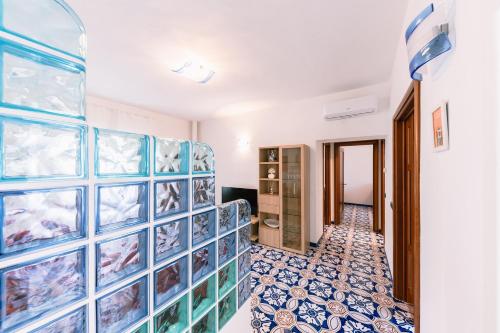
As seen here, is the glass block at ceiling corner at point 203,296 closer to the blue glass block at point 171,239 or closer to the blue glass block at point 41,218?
the blue glass block at point 171,239

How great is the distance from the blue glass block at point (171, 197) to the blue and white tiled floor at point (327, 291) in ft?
4.75

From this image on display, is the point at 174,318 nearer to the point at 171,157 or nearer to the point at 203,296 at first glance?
the point at 203,296

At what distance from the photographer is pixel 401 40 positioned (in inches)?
67.8

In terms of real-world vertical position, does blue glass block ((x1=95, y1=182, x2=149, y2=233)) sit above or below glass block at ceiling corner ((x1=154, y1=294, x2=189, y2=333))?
above

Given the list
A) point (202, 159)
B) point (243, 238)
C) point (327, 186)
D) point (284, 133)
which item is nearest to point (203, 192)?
point (202, 159)

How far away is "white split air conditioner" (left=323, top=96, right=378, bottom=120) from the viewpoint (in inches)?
106

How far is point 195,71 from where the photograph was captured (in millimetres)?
2227

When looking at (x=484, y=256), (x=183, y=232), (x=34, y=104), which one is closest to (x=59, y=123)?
(x=34, y=104)

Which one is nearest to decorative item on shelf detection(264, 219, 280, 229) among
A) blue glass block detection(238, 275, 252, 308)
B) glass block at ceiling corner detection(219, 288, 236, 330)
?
blue glass block detection(238, 275, 252, 308)

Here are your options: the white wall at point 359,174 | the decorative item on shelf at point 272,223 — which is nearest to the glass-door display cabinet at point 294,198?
the decorative item on shelf at point 272,223

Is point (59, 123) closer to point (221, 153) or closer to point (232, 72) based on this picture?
point (232, 72)

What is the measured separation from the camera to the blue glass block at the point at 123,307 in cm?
70

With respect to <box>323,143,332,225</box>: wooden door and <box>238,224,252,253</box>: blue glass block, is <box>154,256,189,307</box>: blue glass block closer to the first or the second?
<box>238,224,252,253</box>: blue glass block

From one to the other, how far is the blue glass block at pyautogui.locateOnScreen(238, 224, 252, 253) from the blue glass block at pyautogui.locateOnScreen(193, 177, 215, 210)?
39 centimetres
